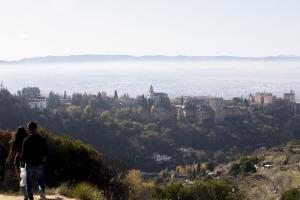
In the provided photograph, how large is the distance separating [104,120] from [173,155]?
954 cm

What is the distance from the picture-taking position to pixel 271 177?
94.1 ft

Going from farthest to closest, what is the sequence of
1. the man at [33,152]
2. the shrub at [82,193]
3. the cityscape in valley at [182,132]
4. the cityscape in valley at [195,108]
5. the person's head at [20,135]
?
the cityscape in valley at [195,108]
the cityscape in valley at [182,132]
the shrub at [82,193]
the person's head at [20,135]
the man at [33,152]

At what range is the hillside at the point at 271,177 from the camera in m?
22.0

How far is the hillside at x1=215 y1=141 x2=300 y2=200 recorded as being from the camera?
868 inches

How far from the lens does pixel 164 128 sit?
2638 inches

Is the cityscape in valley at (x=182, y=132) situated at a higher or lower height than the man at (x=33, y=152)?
lower

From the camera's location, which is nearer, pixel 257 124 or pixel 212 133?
pixel 212 133

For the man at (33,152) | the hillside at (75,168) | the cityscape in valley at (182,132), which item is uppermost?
the man at (33,152)

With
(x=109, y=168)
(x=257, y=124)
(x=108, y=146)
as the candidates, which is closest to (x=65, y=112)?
(x=108, y=146)

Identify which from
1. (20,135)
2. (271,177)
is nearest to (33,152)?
(20,135)

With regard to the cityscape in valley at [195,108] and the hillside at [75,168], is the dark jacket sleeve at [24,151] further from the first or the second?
the cityscape in valley at [195,108]

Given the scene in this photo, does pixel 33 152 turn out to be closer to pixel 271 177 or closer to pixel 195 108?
pixel 271 177

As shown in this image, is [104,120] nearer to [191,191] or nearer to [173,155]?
[173,155]

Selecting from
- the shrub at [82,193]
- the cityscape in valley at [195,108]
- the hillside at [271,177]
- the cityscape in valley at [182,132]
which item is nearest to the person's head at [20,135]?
the shrub at [82,193]
